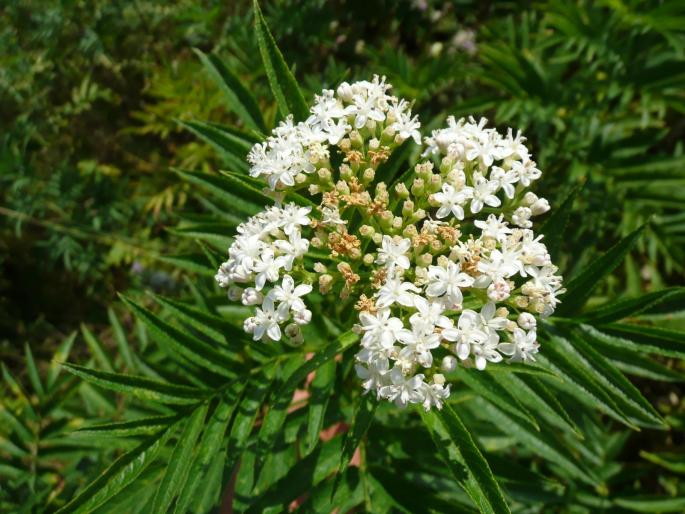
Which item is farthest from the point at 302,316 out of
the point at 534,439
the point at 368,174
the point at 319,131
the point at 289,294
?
the point at 534,439

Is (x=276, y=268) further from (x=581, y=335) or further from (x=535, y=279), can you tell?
(x=581, y=335)

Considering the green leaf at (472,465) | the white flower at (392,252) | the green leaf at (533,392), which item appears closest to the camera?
the green leaf at (472,465)

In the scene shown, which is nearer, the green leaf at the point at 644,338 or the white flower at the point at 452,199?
the white flower at the point at 452,199

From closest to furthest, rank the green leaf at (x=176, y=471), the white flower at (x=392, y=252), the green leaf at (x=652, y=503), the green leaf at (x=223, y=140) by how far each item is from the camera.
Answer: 1. the white flower at (x=392, y=252)
2. the green leaf at (x=176, y=471)
3. the green leaf at (x=223, y=140)
4. the green leaf at (x=652, y=503)

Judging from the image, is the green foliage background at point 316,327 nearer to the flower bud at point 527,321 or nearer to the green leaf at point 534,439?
the green leaf at point 534,439

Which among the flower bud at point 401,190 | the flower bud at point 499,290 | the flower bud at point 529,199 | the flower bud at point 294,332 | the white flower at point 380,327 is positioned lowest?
the flower bud at point 294,332

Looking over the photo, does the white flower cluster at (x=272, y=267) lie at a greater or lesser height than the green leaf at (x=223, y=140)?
lesser

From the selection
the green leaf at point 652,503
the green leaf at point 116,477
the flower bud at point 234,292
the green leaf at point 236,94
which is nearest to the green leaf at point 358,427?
the flower bud at point 234,292

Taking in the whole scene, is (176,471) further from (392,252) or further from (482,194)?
(482,194)

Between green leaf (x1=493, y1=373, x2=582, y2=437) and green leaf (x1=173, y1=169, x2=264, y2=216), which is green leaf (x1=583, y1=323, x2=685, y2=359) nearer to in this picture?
green leaf (x1=493, y1=373, x2=582, y2=437)
